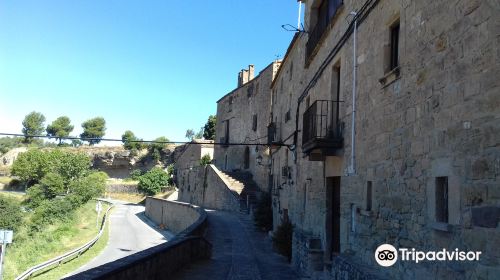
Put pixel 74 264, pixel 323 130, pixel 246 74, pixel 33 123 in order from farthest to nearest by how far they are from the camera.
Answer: pixel 33 123 < pixel 246 74 < pixel 74 264 < pixel 323 130

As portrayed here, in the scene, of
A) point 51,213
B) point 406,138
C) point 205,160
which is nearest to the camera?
point 406,138

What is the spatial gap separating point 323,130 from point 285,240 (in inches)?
200

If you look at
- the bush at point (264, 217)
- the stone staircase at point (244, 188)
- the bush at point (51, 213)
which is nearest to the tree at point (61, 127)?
the bush at point (51, 213)

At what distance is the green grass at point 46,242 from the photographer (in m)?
26.5

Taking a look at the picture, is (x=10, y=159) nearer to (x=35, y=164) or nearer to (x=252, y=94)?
(x=35, y=164)

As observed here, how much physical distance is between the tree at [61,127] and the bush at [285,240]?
85217mm

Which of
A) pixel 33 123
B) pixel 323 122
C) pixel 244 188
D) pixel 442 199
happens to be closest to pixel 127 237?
pixel 244 188

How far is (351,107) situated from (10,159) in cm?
8888

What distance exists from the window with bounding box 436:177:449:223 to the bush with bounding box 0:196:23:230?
1500 inches

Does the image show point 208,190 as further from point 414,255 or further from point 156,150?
point 156,150

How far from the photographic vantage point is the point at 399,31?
626 cm

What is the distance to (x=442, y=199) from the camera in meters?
4.80

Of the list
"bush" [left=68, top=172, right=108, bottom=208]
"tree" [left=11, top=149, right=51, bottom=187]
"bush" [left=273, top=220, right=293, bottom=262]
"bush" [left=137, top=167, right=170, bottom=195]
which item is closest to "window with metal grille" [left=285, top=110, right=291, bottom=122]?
"bush" [left=273, top=220, right=293, bottom=262]

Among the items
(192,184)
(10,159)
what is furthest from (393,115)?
(10,159)
